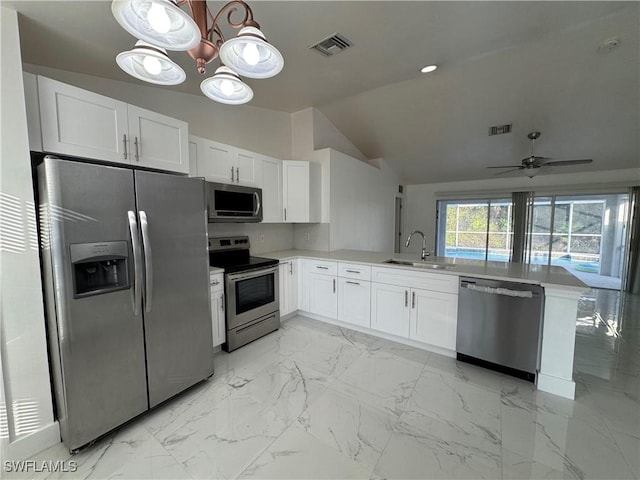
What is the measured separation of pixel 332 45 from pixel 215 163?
162cm

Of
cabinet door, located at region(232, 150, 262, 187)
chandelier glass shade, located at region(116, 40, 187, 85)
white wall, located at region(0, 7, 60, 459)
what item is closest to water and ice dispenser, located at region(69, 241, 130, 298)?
white wall, located at region(0, 7, 60, 459)

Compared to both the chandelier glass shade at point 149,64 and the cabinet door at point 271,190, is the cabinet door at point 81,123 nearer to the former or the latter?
the chandelier glass shade at point 149,64

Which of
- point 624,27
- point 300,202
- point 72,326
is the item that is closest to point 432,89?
point 624,27

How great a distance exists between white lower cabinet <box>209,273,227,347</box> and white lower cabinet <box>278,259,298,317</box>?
0.84 meters

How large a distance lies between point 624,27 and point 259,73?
3389mm

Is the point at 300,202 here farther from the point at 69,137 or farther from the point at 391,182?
the point at 391,182

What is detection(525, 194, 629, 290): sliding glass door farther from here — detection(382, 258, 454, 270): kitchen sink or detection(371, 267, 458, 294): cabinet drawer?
detection(371, 267, 458, 294): cabinet drawer

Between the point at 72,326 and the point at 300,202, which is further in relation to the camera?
the point at 300,202

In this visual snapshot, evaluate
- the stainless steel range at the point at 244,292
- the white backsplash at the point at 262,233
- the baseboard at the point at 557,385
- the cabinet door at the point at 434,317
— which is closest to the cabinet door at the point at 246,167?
the white backsplash at the point at 262,233

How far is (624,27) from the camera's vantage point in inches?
93.0

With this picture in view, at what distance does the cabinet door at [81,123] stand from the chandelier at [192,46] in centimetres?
63

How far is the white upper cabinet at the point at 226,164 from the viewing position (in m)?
2.72

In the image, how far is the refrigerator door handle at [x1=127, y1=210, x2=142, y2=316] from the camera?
167cm

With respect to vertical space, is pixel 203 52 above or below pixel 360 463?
above
